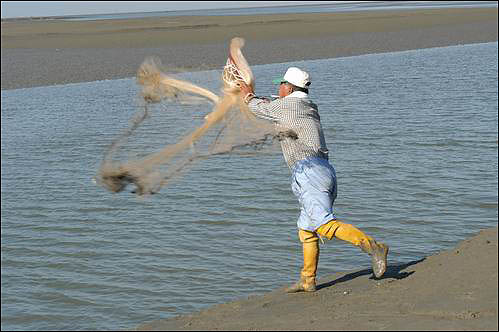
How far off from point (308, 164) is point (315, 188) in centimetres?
17

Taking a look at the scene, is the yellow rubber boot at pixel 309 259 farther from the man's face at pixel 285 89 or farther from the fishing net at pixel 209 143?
the man's face at pixel 285 89

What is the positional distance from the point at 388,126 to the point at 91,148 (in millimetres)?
4654

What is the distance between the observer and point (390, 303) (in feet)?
17.4

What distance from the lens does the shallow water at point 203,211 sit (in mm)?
6711

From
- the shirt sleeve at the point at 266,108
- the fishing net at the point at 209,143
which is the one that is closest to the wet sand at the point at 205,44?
the fishing net at the point at 209,143

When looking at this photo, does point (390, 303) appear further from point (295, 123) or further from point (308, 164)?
point (295, 123)

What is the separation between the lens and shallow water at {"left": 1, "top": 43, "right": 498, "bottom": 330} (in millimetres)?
6711

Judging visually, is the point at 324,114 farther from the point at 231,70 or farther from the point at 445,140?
the point at 231,70

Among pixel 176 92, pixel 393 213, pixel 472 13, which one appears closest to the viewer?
pixel 176 92

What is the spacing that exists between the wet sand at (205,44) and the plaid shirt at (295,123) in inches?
654

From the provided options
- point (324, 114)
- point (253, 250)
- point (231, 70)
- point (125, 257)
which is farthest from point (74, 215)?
point (324, 114)

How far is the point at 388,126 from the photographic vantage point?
44.7 feet

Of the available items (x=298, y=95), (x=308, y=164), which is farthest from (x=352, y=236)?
(x=298, y=95)

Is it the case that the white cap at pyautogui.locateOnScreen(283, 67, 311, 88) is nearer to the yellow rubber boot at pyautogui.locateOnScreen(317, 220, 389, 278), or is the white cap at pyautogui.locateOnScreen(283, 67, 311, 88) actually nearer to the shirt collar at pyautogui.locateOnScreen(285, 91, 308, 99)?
the shirt collar at pyautogui.locateOnScreen(285, 91, 308, 99)
